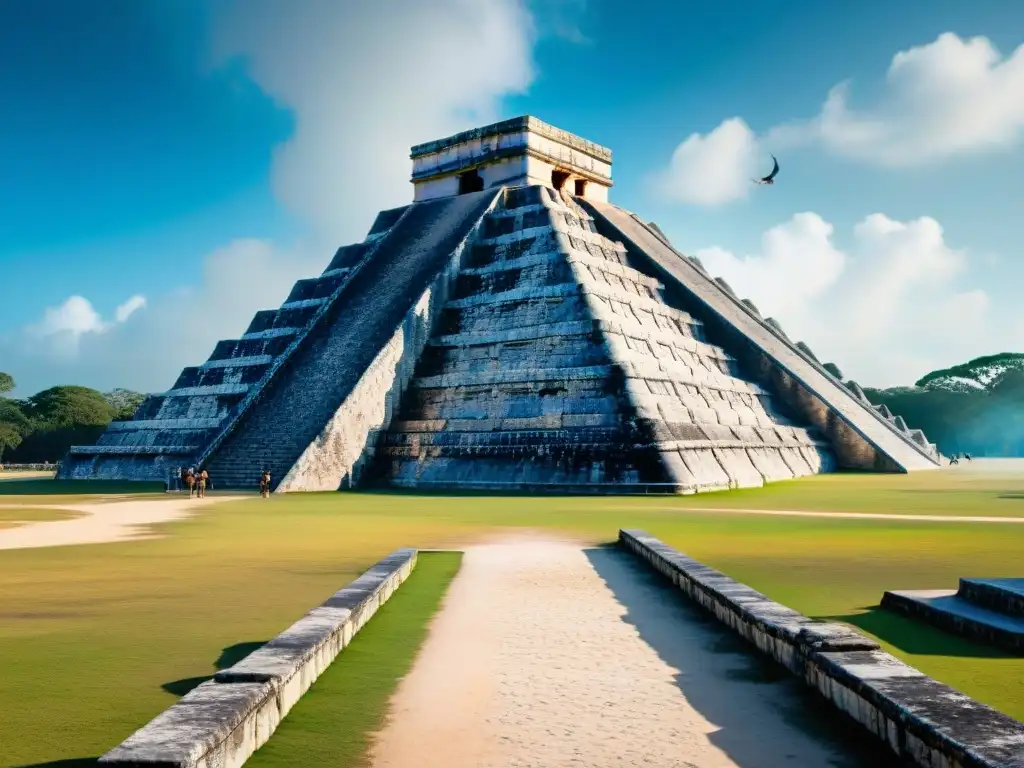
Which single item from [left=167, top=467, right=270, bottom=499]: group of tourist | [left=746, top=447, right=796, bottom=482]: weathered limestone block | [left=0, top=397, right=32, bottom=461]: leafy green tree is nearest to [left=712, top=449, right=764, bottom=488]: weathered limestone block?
[left=746, top=447, right=796, bottom=482]: weathered limestone block

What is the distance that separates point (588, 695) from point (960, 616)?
3038 mm

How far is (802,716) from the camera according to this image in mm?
4418

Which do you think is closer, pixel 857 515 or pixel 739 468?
pixel 857 515

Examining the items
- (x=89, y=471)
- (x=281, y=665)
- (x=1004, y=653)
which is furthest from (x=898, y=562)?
(x=89, y=471)

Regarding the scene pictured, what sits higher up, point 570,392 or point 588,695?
point 570,392

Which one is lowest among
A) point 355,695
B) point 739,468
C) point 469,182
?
point 355,695

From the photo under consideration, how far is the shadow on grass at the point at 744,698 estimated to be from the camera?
390cm

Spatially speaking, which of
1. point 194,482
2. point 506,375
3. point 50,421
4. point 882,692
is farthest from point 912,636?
point 50,421

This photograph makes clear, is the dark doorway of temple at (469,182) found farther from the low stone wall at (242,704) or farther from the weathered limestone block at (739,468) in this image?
the low stone wall at (242,704)

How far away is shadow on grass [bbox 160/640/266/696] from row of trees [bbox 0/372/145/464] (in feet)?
149

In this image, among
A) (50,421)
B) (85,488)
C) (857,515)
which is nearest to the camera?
(857,515)

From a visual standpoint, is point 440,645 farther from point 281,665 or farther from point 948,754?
point 948,754

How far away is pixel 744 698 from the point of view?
4.77 m

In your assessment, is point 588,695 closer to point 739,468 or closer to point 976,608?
point 976,608
